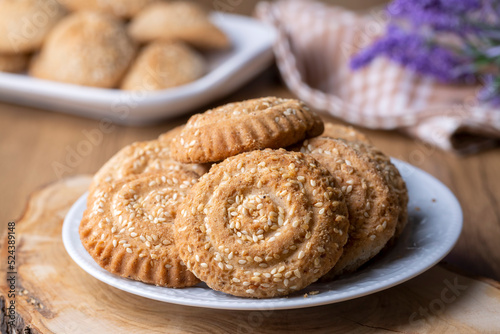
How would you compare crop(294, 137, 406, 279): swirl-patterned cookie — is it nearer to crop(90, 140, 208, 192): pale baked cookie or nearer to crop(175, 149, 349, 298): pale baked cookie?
crop(175, 149, 349, 298): pale baked cookie

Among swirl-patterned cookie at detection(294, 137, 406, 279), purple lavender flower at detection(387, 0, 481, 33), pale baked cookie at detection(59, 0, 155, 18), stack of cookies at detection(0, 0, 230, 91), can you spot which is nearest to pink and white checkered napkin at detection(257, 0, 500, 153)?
purple lavender flower at detection(387, 0, 481, 33)

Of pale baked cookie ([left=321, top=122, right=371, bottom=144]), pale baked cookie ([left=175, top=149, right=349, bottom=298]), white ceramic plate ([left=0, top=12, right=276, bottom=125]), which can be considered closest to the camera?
pale baked cookie ([left=175, top=149, right=349, bottom=298])

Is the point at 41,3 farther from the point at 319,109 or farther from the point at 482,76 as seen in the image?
the point at 482,76

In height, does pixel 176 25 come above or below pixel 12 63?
above

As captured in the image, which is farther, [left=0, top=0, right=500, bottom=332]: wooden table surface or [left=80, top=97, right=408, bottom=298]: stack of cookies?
[left=0, top=0, right=500, bottom=332]: wooden table surface

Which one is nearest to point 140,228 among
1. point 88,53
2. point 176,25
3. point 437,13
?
point 88,53

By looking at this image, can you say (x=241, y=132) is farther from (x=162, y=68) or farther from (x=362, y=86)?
(x=362, y=86)
